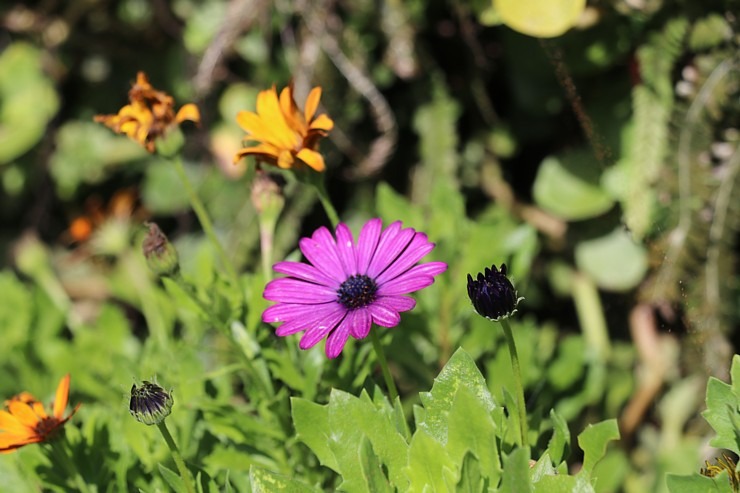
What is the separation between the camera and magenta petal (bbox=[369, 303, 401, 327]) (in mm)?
690

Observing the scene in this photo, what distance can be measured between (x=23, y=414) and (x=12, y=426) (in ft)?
0.05

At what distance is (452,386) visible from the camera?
73 cm

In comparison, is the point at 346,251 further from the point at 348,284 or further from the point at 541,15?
the point at 541,15

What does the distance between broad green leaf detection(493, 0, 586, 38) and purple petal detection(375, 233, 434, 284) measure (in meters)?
0.52

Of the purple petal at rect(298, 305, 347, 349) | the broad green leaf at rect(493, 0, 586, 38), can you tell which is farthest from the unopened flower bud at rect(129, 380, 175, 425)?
the broad green leaf at rect(493, 0, 586, 38)

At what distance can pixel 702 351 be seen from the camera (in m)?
1.27

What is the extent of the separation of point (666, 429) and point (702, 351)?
29cm

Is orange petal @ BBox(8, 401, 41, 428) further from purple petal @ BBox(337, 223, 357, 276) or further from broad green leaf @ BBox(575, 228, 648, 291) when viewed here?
broad green leaf @ BBox(575, 228, 648, 291)

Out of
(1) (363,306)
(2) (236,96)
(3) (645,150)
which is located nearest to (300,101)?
(2) (236,96)

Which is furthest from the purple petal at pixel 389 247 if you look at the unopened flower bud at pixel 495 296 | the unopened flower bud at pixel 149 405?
the unopened flower bud at pixel 149 405

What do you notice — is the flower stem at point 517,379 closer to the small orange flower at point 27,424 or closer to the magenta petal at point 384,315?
the magenta petal at point 384,315

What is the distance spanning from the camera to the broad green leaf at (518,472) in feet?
2.02

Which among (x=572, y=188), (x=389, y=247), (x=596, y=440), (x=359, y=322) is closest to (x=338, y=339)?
(x=359, y=322)

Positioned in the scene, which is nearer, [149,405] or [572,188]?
[149,405]
